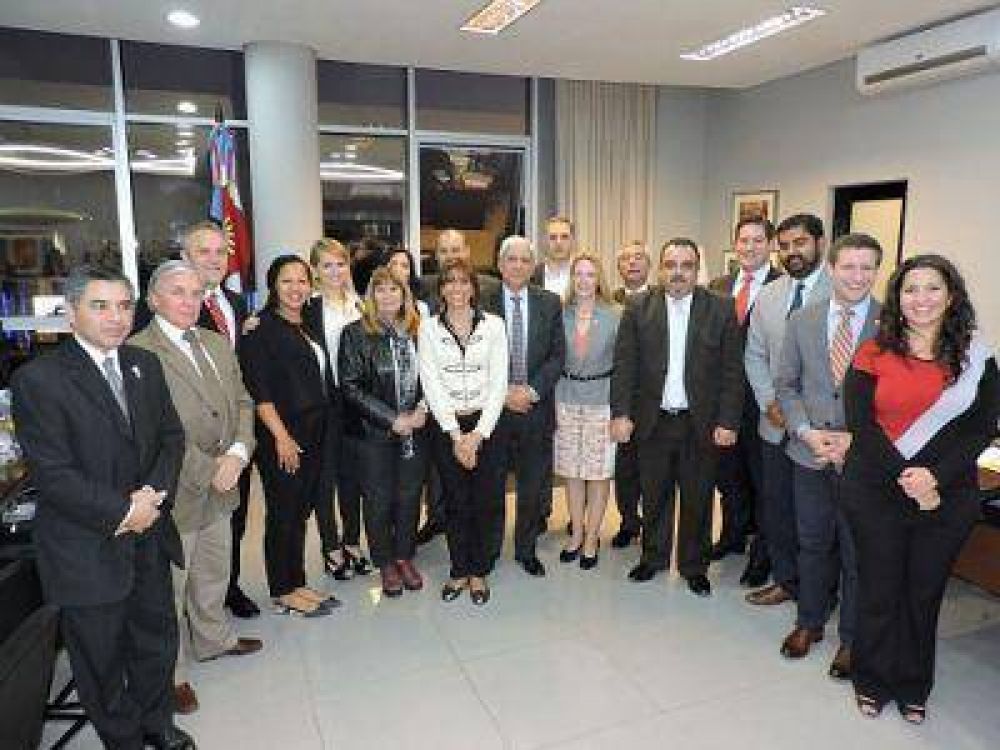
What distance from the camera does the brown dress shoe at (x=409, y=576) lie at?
334 centimetres

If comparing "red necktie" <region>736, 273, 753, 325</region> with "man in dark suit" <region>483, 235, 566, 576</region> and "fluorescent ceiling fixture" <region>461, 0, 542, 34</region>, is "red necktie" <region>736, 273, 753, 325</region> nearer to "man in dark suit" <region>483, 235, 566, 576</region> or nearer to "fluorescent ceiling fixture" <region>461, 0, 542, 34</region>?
"man in dark suit" <region>483, 235, 566, 576</region>

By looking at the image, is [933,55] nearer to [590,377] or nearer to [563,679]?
[590,377]

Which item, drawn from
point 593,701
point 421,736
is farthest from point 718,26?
point 421,736

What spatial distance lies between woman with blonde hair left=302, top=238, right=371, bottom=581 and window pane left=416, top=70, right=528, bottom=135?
387cm

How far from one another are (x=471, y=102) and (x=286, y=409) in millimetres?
4922

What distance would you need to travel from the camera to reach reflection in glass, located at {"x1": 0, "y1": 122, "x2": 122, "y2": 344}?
5.76 metres

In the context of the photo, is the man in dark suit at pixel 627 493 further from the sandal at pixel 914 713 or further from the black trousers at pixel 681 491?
the sandal at pixel 914 713

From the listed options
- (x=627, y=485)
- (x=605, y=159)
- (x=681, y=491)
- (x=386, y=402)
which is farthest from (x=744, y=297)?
(x=605, y=159)

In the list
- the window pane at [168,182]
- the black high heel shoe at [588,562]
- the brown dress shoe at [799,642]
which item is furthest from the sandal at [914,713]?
the window pane at [168,182]

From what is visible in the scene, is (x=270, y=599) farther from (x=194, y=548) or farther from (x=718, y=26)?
(x=718, y=26)

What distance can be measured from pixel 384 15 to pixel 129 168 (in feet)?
9.36

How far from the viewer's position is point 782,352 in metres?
2.81

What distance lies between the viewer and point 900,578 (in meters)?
2.31

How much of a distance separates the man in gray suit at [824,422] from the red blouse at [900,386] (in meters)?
0.31
